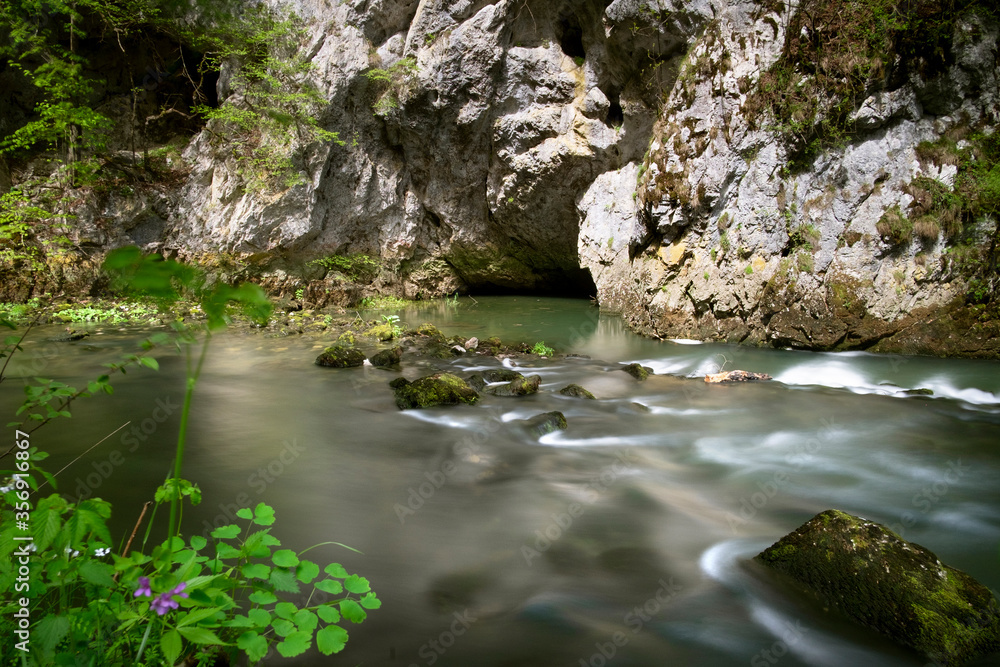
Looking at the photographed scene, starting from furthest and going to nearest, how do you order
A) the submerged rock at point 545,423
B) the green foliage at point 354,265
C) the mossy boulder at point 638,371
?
the green foliage at point 354,265 < the mossy boulder at point 638,371 < the submerged rock at point 545,423

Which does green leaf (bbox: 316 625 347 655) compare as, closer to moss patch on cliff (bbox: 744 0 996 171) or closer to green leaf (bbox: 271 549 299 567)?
green leaf (bbox: 271 549 299 567)

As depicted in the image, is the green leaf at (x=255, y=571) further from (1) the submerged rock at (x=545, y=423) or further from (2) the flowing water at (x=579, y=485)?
(1) the submerged rock at (x=545, y=423)

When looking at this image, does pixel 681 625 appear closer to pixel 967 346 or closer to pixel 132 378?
pixel 132 378

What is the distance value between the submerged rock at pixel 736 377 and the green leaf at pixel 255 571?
644 cm

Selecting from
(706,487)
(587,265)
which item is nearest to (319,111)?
(587,265)

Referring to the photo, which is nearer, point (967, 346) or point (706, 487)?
point (706, 487)

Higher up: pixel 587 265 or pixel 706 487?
pixel 587 265

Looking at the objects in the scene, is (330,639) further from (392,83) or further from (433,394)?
(392,83)

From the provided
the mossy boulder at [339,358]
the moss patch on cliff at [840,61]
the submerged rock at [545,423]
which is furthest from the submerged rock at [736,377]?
the mossy boulder at [339,358]

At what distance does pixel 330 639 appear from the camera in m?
1.52

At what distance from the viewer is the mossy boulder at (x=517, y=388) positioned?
6.34m

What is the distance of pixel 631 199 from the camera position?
11930 mm

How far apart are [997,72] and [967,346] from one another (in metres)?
3.99

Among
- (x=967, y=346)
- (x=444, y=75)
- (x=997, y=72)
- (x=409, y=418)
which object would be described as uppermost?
(x=444, y=75)
